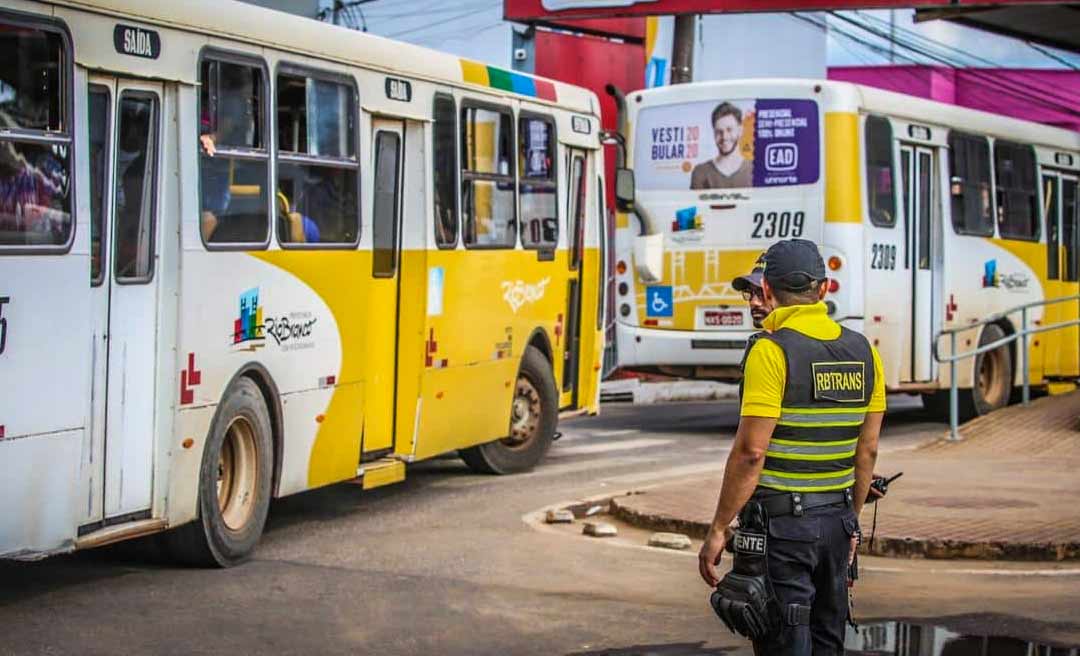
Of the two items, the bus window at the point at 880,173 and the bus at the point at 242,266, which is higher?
the bus window at the point at 880,173

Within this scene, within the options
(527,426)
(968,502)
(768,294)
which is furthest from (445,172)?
(768,294)

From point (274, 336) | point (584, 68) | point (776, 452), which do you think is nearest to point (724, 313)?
A: point (274, 336)

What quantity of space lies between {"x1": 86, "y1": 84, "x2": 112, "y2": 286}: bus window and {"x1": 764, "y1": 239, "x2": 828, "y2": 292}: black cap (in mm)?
4094

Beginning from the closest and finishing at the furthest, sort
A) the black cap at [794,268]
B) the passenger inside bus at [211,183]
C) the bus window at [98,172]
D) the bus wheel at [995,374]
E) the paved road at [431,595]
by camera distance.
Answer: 1. the black cap at [794,268]
2. the paved road at [431,595]
3. the bus window at [98,172]
4. the passenger inside bus at [211,183]
5. the bus wheel at [995,374]

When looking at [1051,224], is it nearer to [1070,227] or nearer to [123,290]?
[1070,227]

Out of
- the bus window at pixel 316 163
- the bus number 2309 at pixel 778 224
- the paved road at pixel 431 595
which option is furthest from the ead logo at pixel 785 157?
the bus window at pixel 316 163

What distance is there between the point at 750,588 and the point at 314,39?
20.9 ft

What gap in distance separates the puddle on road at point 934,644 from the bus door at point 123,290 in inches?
143

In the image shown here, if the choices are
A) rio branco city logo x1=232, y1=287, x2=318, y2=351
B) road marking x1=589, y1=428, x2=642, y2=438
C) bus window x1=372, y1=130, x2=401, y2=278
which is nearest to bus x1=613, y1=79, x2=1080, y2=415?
road marking x1=589, y1=428, x2=642, y2=438

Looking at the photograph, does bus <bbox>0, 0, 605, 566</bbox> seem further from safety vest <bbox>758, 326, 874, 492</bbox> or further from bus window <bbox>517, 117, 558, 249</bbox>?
safety vest <bbox>758, 326, 874, 492</bbox>

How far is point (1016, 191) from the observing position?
21562 millimetres

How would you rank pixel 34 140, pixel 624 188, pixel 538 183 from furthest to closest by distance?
pixel 624 188 → pixel 538 183 → pixel 34 140

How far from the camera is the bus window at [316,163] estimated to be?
1119 cm

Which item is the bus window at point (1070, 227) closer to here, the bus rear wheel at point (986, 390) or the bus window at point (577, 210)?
the bus rear wheel at point (986, 390)
